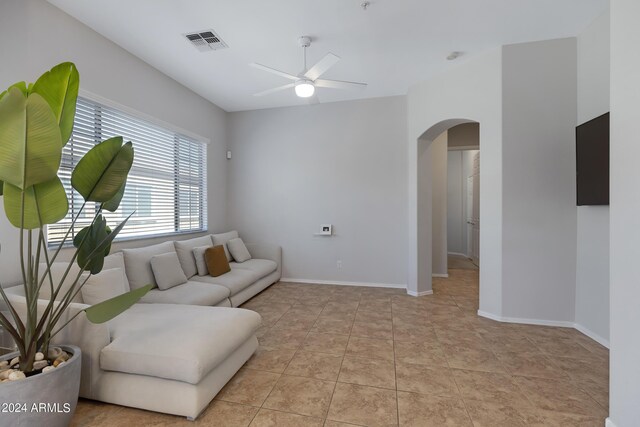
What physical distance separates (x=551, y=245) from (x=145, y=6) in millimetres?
4593

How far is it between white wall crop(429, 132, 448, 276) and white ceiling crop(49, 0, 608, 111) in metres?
1.86

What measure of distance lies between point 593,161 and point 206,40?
3950 mm

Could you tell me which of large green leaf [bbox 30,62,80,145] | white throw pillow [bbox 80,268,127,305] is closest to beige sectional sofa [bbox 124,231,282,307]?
white throw pillow [bbox 80,268,127,305]

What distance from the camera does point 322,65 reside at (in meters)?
2.46

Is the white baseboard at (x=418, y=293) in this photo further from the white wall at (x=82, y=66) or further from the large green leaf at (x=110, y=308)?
the white wall at (x=82, y=66)

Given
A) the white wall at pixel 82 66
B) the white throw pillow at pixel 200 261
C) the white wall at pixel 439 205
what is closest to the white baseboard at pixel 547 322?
the white wall at pixel 439 205

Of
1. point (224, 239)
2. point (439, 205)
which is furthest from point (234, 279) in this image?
point (439, 205)

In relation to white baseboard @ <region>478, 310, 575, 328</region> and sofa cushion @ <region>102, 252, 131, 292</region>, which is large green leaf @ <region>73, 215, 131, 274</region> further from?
white baseboard @ <region>478, 310, 575, 328</region>

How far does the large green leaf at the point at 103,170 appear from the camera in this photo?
4.75 ft

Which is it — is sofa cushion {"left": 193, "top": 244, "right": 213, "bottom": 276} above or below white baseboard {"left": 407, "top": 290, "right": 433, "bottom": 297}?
above

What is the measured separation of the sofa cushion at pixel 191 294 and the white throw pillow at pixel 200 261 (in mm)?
406

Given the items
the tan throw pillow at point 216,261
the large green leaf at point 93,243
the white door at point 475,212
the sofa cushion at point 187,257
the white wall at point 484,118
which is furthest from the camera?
the white door at point 475,212

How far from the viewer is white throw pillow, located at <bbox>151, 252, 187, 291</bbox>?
9.53 feet

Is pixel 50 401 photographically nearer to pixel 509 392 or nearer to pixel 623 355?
pixel 509 392
